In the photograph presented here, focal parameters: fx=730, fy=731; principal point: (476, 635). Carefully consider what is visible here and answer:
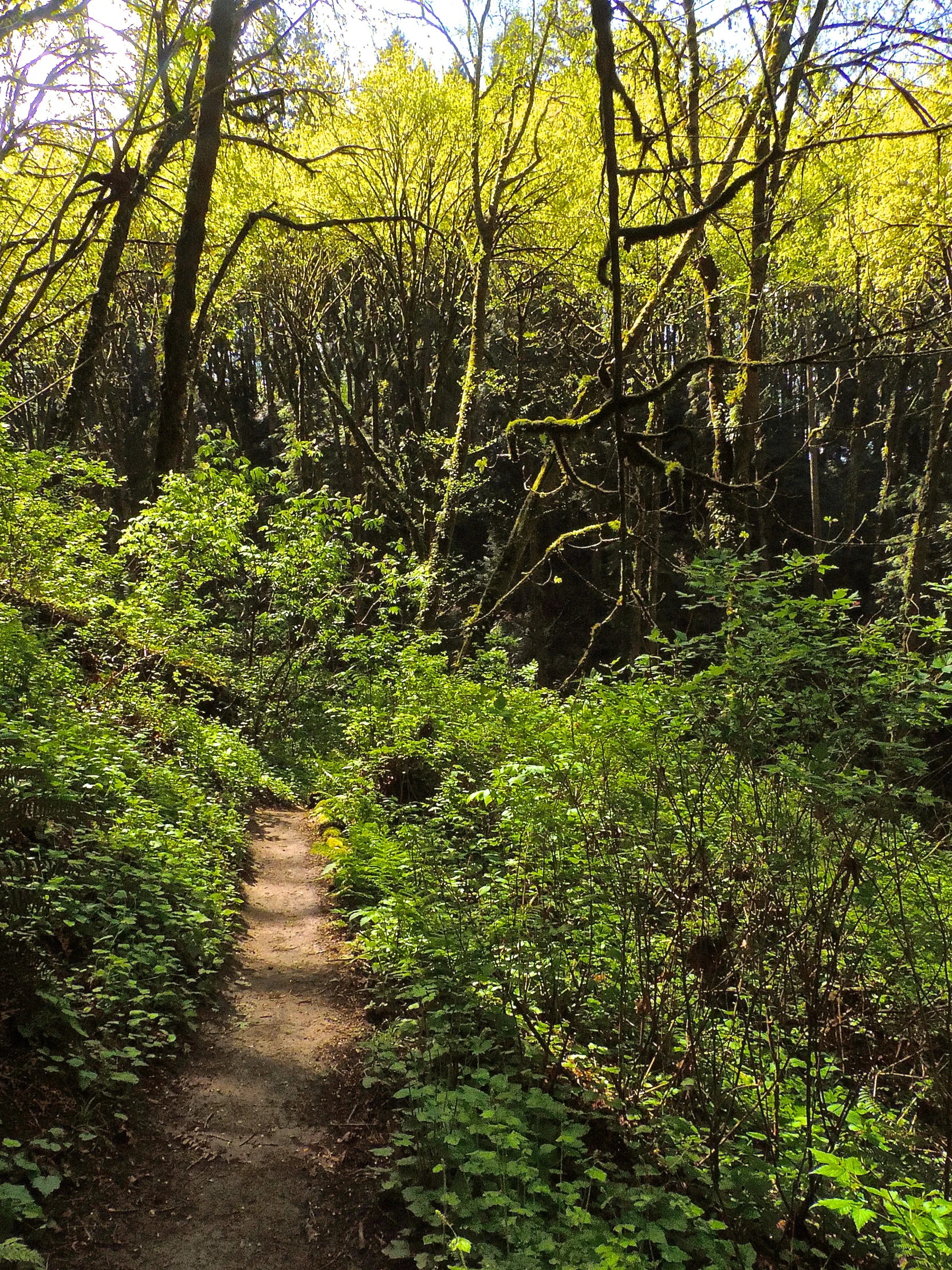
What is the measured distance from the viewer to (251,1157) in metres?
3.25

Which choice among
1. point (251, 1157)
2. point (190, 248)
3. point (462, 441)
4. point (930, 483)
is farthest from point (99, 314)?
point (930, 483)

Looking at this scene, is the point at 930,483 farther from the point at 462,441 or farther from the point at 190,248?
the point at 190,248

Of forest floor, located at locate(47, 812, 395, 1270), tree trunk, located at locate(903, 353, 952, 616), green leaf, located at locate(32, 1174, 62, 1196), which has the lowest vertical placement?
forest floor, located at locate(47, 812, 395, 1270)

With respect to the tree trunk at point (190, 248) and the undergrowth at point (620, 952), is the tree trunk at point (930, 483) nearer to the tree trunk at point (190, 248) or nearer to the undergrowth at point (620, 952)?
the undergrowth at point (620, 952)

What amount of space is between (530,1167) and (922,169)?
47.7 ft

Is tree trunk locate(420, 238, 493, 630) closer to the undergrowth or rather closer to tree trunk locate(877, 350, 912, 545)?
the undergrowth

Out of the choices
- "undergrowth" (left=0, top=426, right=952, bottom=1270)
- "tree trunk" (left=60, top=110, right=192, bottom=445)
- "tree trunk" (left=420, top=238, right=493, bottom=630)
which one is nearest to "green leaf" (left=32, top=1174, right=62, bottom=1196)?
"undergrowth" (left=0, top=426, right=952, bottom=1270)

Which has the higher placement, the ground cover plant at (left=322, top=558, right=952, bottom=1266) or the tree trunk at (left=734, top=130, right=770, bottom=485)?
the tree trunk at (left=734, top=130, right=770, bottom=485)

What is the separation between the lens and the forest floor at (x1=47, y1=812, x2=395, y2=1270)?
2.71 meters

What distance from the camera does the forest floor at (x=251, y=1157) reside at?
2.71 m

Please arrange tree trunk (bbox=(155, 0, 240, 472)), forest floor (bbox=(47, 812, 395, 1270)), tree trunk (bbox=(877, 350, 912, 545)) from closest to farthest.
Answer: forest floor (bbox=(47, 812, 395, 1270)) < tree trunk (bbox=(155, 0, 240, 472)) < tree trunk (bbox=(877, 350, 912, 545))

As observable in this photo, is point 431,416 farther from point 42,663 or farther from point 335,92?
point 42,663

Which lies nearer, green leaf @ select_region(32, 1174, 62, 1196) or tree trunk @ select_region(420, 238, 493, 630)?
green leaf @ select_region(32, 1174, 62, 1196)

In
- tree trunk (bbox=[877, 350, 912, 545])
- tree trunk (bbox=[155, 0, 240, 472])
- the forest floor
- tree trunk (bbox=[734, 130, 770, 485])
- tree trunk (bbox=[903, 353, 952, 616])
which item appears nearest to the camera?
the forest floor
